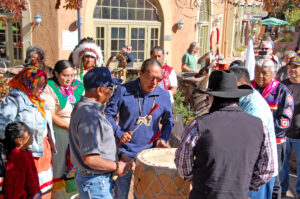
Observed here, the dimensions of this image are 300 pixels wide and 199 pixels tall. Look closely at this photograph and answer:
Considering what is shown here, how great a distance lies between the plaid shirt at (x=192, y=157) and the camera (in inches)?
92.4

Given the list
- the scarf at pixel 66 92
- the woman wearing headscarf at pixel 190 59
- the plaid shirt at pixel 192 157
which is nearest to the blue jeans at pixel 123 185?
the plaid shirt at pixel 192 157

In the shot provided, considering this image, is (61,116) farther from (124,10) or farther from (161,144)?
(124,10)

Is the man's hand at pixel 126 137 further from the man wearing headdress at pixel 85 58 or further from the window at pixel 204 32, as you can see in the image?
the window at pixel 204 32

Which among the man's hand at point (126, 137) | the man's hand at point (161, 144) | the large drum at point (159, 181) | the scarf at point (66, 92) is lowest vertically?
the large drum at point (159, 181)

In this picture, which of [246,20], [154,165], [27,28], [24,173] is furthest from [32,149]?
[246,20]

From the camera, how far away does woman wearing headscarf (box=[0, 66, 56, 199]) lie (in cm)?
324

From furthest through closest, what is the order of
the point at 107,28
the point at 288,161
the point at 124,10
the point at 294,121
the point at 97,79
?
1. the point at 124,10
2. the point at 107,28
3. the point at 288,161
4. the point at 294,121
5. the point at 97,79

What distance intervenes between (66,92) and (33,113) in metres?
0.81

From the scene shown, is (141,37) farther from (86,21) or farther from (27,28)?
(27,28)

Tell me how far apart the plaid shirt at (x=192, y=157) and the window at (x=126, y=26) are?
10.8m

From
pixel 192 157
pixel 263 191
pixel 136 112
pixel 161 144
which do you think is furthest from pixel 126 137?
pixel 263 191

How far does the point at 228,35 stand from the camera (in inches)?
841

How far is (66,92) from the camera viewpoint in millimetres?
4125

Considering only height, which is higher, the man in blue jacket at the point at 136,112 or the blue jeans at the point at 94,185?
the man in blue jacket at the point at 136,112
